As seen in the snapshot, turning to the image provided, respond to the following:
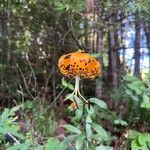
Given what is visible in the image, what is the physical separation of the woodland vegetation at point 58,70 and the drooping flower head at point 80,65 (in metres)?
1.59

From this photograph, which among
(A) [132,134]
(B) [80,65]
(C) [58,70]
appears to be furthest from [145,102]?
(B) [80,65]

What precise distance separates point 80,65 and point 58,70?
400 cm

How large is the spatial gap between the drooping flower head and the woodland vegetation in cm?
159

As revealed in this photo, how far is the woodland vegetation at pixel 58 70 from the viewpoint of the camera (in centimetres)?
432

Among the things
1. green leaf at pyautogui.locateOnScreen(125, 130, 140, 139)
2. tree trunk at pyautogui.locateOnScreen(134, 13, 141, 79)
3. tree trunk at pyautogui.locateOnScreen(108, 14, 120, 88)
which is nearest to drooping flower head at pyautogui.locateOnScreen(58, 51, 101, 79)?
green leaf at pyautogui.locateOnScreen(125, 130, 140, 139)

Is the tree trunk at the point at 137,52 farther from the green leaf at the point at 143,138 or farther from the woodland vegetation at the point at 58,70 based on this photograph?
the green leaf at the point at 143,138

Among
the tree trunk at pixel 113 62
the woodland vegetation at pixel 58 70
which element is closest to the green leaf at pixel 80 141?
the woodland vegetation at pixel 58 70

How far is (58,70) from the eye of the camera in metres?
6.00

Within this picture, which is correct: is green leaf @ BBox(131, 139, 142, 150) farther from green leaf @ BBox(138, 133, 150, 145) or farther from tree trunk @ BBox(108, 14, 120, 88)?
tree trunk @ BBox(108, 14, 120, 88)

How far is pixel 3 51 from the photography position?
260 inches

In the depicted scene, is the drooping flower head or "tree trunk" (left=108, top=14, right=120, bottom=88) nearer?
the drooping flower head

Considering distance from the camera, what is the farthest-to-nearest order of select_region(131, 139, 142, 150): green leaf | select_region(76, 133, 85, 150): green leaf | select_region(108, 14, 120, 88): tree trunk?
select_region(108, 14, 120, 88): tree trunk, select_region(131, 139, 142, 150): green leaf, select_region(76, 133, 85, 150): green leaf

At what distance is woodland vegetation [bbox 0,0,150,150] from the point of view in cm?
432

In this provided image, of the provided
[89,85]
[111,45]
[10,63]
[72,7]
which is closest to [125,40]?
[111,45]
